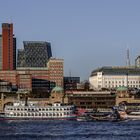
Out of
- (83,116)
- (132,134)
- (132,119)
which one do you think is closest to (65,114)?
(83,116)

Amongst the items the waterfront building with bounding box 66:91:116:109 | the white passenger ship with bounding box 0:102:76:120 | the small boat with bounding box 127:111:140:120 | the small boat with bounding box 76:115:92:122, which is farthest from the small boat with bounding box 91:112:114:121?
the waterfront building with bounding box 66:91:116:109

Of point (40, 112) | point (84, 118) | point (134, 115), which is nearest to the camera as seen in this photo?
point (84, 118)

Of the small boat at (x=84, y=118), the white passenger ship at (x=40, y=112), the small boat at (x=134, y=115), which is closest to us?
the small boat at (x=84, y=118)

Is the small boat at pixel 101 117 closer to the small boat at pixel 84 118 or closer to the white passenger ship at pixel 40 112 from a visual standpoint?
the small boat at pixel 84 118

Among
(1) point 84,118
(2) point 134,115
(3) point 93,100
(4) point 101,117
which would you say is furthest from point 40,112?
(3) point 93,100

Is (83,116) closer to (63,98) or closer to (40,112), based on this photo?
(40,112)

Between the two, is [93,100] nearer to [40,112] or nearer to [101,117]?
[40,112]

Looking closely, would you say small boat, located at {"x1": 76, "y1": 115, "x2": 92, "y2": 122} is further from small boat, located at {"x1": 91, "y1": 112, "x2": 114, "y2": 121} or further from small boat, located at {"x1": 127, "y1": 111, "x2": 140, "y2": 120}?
small boat, located at {"x1": 127, "y1": 111, "x2": 140, "y2": 120}

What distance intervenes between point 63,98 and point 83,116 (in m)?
57.6

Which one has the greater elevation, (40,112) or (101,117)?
(40,112)

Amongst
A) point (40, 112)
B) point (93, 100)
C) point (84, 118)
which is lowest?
point (84, 118)

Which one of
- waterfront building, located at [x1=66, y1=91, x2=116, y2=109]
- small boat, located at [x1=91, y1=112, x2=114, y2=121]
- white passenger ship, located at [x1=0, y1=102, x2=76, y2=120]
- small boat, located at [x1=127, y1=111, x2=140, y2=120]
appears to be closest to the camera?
small boat, located at [x1=91, y1=112, x2=114, y2=121]

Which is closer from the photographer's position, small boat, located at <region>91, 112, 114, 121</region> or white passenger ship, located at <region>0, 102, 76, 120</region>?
small boat, located at <region>91, 112, 114, 121</region>

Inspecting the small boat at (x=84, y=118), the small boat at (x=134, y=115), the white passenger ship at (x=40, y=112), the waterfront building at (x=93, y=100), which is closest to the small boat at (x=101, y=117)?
the small boat at (x=84, y=118)
